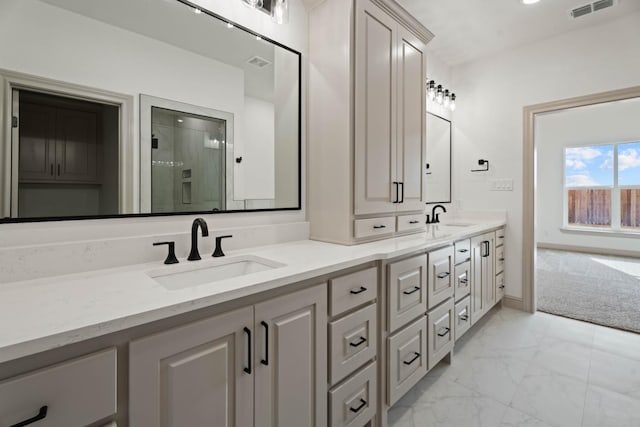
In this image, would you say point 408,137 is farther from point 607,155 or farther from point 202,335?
point 607,155

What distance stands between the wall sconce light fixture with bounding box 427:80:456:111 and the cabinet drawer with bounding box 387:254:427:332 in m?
1.99

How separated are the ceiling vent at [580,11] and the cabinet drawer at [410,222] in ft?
6.92

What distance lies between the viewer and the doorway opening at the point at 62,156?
993 millimetres

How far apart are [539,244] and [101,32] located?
7509 mm

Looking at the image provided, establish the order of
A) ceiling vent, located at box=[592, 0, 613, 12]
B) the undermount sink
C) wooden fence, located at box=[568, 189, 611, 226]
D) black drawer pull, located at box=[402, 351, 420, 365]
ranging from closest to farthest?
the undermount sink → black drawer pull, located at box=[402, 351, 420, 365] → ceiling vent, located at box=[592, 0, 613, 12] → wooden fence, located at box=[568, 189, 611, 226]

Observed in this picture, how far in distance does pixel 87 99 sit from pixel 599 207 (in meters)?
7.62

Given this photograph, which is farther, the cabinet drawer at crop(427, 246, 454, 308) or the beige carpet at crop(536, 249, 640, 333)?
the beige carpet at crop(536, 249, 640, 333)

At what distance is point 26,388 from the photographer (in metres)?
0.58

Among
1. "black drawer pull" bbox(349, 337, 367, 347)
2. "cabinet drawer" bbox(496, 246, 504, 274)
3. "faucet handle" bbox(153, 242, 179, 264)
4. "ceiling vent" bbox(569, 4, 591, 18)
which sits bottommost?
"black drawer pull" bbox(349, 337, 367, 347)

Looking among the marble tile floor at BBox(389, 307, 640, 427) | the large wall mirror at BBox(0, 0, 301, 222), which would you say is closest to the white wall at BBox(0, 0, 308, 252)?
the large wall mirror at BBox(0, 0, 301, 222)

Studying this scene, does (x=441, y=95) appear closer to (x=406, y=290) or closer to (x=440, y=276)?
(x=440, y=276)

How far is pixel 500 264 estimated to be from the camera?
2963mm

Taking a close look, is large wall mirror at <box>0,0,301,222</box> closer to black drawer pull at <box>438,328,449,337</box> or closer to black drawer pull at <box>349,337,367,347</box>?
black drawer pull at <box>349,337,367,347</box>

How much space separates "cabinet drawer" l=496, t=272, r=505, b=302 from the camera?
2.87m
